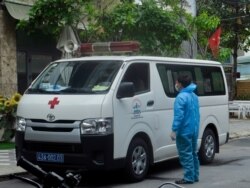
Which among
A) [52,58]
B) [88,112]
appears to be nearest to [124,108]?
[88,112]

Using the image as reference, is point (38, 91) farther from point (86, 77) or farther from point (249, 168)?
point (249, 168)

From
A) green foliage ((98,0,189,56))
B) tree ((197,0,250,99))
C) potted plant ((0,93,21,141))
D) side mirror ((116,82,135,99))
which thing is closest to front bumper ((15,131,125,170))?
side mirror ((116,82,135,99))

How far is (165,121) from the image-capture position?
9.59 metres

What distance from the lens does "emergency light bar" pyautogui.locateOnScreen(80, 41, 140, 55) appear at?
9.69 m

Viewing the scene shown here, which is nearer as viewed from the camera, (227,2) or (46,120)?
(46,120)

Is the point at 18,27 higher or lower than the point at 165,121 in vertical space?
higher

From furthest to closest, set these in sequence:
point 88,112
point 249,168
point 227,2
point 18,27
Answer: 1. point 227,2
2. point 18,27
3. point 249,168
4. point 88,112

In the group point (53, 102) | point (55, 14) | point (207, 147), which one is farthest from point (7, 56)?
point (53, 102)

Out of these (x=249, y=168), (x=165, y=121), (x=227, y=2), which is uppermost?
(x=227, y=2)

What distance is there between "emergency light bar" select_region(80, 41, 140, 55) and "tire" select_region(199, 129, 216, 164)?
7.57 ft

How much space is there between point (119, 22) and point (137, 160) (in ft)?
17.6

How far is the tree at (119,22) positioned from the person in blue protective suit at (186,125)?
471 cm

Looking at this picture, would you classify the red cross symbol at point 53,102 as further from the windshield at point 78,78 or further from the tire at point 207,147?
the tire at point 207,147

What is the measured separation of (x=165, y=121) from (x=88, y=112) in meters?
1.93
